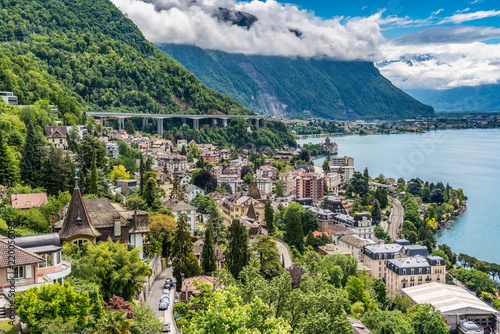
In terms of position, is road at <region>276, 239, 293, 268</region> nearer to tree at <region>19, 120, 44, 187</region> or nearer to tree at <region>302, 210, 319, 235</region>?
tree at <region>302, 210, 319, 235</region>

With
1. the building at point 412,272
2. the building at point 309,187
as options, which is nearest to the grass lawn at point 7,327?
the building at point 412,272

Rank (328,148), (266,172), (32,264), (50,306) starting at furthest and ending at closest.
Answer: (328,148)
(266,172)
(32,264)
(50,306)

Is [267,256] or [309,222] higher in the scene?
[267,256]

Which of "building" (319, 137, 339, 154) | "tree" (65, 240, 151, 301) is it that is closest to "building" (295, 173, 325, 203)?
"tree" (65, 240, 151, 301)

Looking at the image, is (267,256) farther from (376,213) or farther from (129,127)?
(129,127)

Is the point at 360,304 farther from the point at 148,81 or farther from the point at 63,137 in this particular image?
the point at 148,81

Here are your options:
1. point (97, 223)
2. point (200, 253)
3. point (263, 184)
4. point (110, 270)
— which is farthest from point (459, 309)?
point (263, 184)

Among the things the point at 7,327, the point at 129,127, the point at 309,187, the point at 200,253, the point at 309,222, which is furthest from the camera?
the point at 129,127

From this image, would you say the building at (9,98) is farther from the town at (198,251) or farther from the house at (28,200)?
the house at (28,200)
